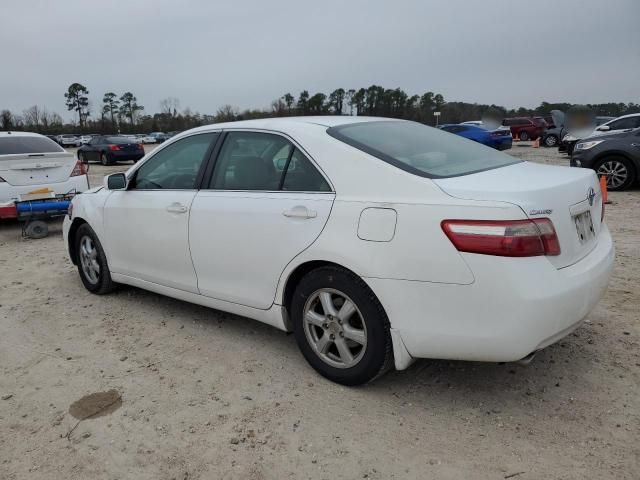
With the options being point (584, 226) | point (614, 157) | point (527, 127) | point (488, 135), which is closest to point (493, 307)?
point (584, 226)

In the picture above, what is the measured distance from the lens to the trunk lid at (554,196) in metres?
2.56

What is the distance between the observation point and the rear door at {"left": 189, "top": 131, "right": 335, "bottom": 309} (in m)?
3.12

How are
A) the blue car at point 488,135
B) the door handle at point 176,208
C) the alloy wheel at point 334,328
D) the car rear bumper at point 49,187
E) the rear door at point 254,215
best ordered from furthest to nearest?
the blue car at point 488,135, the car rear bumper at point 49,187, the door handle at point 176,208, the rear door at point 254,215, the alloy wheel at point 334,328

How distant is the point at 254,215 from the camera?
3.34 m

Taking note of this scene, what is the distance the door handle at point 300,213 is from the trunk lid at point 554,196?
0.73 m

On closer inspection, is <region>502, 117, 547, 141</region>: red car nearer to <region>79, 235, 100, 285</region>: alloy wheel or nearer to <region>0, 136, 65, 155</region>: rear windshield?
<region>0, 136, 65, 155</region>: rear windshield

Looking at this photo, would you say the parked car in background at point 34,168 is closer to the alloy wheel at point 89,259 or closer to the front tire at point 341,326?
the alloy wheel at point 89,259

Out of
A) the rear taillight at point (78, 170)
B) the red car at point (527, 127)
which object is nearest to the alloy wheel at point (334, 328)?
the rear taillight at point (78, 170)

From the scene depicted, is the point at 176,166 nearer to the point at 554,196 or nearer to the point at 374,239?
the point at 374,239

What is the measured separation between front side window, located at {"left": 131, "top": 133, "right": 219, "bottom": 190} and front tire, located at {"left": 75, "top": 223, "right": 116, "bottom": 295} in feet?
2.67

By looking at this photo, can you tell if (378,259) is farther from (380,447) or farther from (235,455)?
(235,455)

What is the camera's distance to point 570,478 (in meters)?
2.30

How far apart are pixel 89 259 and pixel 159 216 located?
4.58ft

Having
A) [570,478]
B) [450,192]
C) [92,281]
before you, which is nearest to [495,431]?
[570,478]
